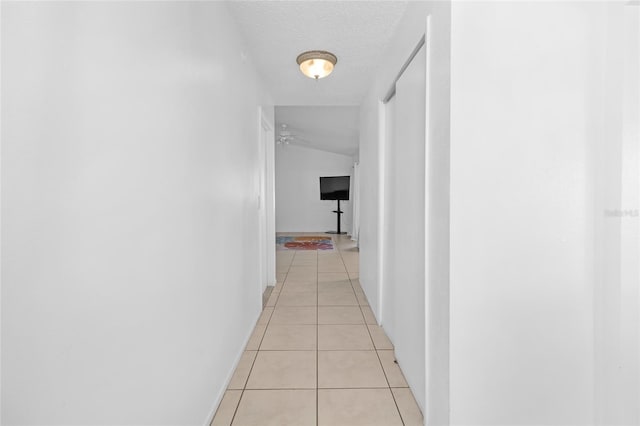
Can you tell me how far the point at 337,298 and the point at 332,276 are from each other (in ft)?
3.43

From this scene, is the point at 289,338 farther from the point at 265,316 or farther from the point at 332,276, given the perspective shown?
the point at 332,276

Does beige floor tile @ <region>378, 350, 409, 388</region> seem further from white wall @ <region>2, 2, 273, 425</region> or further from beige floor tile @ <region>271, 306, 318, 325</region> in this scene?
white wall @ <region>2, 2, 273, 425</region>

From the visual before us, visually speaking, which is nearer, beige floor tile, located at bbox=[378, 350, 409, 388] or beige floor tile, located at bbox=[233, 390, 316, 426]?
beige floor tile, located at bbox=[233, 390, 316, 426]

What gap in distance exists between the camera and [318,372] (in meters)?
2.29

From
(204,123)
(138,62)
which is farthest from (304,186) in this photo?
(138,62)

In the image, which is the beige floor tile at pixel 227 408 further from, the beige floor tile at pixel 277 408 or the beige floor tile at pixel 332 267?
the beige floor tile at pixel 332 267

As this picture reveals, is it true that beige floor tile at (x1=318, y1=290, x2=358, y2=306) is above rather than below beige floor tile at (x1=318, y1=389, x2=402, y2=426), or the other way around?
above

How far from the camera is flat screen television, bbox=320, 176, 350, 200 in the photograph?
9734 mm

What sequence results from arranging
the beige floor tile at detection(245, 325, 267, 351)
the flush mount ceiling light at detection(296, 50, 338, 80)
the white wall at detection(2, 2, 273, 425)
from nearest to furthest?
the white wall at detection(2, 2, 273, 425), the beige floor tile at detection(245, 325, 267, 351), the flush mount ceiling light at detection(296, 50, 338, 80)

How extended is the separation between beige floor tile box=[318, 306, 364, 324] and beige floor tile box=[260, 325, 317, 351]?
24cm

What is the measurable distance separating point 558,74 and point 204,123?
160 centimetres

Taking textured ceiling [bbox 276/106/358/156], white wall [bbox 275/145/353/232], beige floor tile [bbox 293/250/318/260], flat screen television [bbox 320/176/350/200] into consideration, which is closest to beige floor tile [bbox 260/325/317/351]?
beige floor tile [bbox 293/250/318/260]

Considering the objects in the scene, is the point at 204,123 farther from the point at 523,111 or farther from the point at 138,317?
the point at 523,111

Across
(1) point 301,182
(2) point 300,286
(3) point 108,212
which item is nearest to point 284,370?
(3) point 108,212
